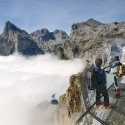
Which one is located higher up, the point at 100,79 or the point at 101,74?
the point at 101,74

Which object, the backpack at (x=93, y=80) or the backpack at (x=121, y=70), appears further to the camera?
the backpack at (x=121, y=70)

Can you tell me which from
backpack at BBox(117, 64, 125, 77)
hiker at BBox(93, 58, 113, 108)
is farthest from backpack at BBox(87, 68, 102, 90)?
backpack at BBox(117, 64, 125, 77)

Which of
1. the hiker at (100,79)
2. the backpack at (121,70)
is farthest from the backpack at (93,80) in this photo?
the backpack at (121,70)

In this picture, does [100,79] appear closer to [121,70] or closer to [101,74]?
[101,74]

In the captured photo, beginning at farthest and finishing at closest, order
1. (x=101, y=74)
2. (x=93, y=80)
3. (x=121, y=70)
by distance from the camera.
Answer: (x=121, y=70) < (x=93, y=80) < (x=101, y=74)

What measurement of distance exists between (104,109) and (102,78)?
215 centimetres

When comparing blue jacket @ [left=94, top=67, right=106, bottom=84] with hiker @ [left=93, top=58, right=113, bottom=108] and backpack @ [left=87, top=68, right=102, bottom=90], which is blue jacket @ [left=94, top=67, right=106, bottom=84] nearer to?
hiker @ [left=93, top=58, right=113, bottom=108]

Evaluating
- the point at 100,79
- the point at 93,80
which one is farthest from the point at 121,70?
the point at 93,80

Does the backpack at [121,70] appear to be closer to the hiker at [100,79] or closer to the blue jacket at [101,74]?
the hiker at [100,79]

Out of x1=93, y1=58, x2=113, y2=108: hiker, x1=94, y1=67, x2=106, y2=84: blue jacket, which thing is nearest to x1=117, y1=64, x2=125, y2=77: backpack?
x1=93, y1=58, x2=113, y2=108: hiker

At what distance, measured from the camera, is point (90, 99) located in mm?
19156

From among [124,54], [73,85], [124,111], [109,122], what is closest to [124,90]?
[124,111]

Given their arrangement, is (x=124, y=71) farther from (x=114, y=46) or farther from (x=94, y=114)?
(x=114, y=46)

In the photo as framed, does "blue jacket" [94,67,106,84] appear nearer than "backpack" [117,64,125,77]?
Yes
